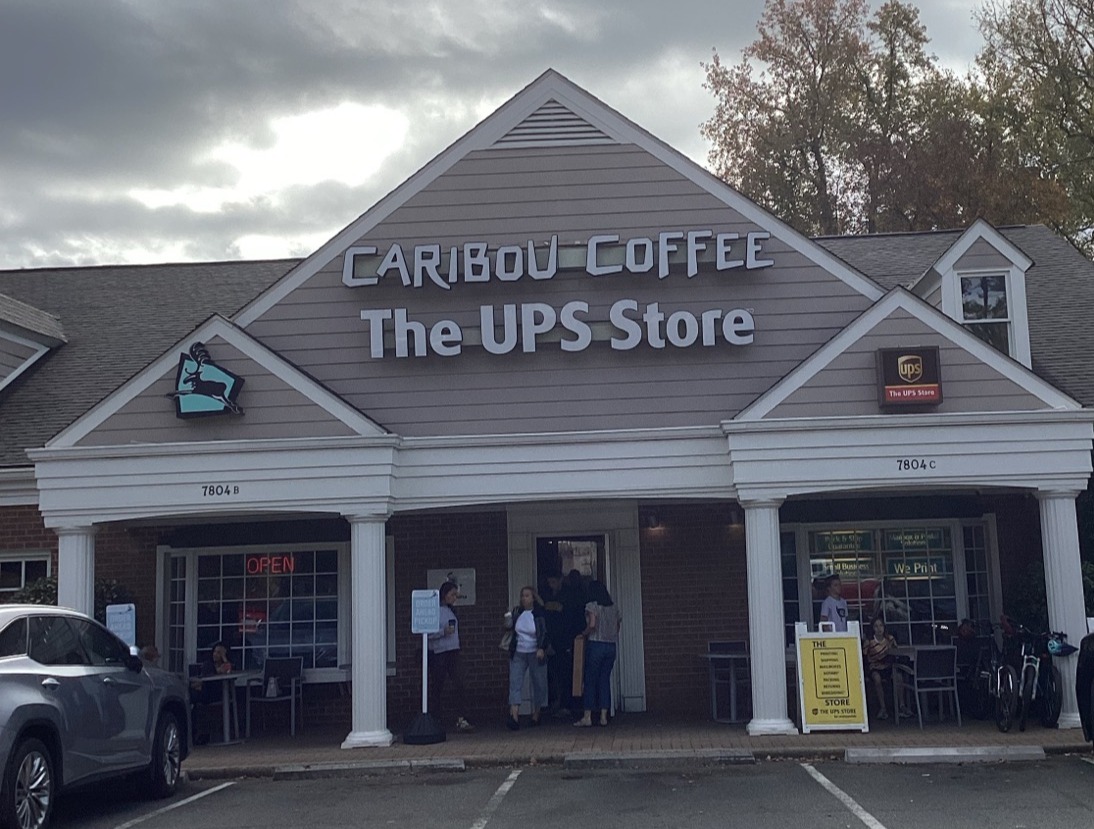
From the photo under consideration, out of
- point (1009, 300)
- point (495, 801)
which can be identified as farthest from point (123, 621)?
point (1009, 300)

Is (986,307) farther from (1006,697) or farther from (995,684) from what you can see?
(1006,697)

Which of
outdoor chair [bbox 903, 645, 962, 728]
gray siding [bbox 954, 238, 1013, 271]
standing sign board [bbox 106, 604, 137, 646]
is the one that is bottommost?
outdoor chair [bbox 903, 645, 962, 728]

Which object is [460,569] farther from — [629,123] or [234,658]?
[629,123]

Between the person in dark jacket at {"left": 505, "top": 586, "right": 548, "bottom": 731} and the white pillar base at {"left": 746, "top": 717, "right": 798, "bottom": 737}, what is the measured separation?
105 inches

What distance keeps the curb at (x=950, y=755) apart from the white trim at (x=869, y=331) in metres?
3.69

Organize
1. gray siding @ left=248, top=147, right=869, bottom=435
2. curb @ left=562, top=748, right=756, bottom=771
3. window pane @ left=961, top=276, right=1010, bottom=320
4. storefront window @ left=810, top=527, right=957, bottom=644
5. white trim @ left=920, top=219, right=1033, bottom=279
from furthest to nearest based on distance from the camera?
storefront window @ left=810, top=527, right=957, bottom=644 < window pane @ left=961, top=276, right=1010, bottom=320 < white trim @ left=920, top=219, right=1033, bottom=279 < gray siding @ left=248, top=147, right=869, bottom=435 < curb @ left=562, top=748, right=756, bottom=771

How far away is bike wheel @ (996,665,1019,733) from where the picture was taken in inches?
506

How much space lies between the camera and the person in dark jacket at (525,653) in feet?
46.5

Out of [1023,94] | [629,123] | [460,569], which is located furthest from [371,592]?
[1023,94]

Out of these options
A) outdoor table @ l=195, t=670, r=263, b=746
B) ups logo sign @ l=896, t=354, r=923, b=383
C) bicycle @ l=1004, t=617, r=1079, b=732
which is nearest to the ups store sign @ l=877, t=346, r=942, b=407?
ups logo sign @ l=896, t=354, r=923, b=383

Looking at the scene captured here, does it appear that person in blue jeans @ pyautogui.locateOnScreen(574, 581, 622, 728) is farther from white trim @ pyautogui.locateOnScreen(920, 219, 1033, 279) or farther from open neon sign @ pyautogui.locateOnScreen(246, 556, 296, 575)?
white trim @ pyautogui.locateOnScreen(920, 219, 1033, 279)

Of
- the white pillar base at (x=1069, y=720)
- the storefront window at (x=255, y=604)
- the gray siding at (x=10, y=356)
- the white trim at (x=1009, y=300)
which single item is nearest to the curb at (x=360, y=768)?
the storefront window at (x=255, y=604)

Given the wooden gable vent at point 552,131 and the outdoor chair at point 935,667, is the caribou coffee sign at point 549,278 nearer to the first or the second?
the wooden gable vent at point 552,131

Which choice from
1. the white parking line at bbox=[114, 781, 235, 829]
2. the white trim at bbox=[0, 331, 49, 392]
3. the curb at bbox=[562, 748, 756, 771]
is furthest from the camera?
the white trim at bbox=[0, 331, 49, 392]
